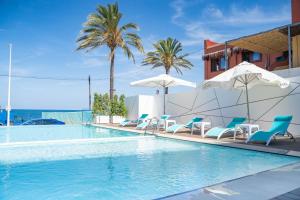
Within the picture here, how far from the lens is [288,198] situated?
12.8ft

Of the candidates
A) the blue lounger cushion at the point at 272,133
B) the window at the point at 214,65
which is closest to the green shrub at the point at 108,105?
the window at the point at 214,65

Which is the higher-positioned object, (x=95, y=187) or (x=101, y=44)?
(x=101, y=44)

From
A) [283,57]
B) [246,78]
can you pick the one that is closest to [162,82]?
[246,78]

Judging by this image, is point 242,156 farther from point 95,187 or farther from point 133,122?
point 133,122

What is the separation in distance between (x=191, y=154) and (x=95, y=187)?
4273mm

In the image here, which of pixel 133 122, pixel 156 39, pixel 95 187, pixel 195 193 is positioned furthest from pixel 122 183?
pixel 156 39

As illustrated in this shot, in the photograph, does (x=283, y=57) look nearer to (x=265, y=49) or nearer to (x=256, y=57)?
(x=256, y=57)

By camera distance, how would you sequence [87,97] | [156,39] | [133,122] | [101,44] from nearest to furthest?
[133,122]
[101,44]
[156,39]
[87,97]

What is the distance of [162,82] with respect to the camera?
18250 mm

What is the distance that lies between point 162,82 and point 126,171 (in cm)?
1204

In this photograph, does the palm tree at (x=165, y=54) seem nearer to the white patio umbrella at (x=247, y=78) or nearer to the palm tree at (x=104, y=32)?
the palm tree at (x=104, y=32)

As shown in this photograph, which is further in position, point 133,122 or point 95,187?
point 133,122

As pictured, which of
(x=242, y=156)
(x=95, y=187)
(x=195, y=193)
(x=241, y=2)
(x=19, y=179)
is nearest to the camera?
(x=195, y=193)

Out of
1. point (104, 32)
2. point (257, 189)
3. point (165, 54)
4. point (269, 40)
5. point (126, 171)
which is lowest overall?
point (126, 171)
